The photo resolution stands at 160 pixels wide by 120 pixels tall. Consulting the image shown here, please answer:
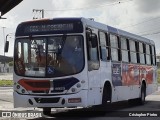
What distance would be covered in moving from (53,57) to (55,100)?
4.65ft

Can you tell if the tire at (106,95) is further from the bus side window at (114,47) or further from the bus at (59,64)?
the bus side window at (114,47)

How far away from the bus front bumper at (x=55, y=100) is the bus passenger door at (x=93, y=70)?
53cm

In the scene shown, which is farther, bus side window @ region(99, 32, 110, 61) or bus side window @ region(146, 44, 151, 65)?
bus side window @ region(146, 44, 151, 65)

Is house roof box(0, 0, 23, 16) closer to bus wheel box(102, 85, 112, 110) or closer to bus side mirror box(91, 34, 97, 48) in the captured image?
bus wheel box(102, 85, 112, 110)

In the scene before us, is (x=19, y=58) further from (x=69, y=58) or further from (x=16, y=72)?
(x=69, y=58)

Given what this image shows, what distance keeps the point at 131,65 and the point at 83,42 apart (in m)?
6.18

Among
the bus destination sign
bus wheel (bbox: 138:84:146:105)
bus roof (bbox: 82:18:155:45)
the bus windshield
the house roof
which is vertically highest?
the house roof

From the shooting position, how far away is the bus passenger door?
1525 cm

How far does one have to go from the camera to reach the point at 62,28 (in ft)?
50.1

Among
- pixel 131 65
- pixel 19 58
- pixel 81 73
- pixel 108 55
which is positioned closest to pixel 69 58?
pixel 81 73

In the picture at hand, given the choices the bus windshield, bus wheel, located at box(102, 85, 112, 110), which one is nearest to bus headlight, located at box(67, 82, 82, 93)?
the bus windshield

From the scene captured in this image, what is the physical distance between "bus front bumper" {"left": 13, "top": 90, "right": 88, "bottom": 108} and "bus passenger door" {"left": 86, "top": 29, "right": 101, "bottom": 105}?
1.73 feet

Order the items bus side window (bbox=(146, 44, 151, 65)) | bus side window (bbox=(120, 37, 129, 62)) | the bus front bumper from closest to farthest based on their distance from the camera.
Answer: the bus front bumper, bus side window (bbox=(120, 37, 129, 62)), bus side window (bbox=(146, 44, 151, 65))

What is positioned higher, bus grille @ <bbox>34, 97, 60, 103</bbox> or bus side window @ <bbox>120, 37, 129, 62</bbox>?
bus side window @ <bbox>120, 37, 129, 62</bbox>
